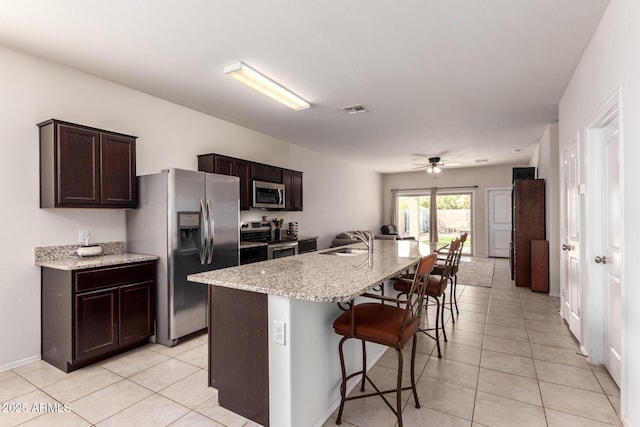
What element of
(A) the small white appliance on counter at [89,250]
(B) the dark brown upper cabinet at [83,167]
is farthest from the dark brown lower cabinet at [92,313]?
(B) the dark brown upper cabinet at [83,167]

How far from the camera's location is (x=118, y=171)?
124 inches

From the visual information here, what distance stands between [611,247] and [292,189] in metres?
4.38

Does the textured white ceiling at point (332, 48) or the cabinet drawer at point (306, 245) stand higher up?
the textured white ceiling at point (332, 48)

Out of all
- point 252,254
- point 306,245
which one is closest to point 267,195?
point 252,254

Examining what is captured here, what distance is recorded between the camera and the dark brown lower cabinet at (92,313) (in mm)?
2594

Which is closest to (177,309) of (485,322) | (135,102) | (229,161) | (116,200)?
(116,200)

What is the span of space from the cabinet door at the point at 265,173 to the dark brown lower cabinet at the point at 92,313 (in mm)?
2184

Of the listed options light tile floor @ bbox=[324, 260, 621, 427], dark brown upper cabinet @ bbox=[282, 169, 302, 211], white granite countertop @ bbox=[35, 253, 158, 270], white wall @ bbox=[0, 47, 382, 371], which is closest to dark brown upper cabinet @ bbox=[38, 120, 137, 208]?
white wall @ bbox=[0, 47, 382, 371]

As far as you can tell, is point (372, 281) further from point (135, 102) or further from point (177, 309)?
point (135, 102)

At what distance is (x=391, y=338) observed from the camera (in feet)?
5.83

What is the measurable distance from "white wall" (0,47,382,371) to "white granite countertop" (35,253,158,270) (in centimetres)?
21

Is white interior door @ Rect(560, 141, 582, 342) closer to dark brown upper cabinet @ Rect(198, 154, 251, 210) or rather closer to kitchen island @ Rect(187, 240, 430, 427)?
kitchen island @ Rect(187, 240, 430, 427)

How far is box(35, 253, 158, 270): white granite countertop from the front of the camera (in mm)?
2590

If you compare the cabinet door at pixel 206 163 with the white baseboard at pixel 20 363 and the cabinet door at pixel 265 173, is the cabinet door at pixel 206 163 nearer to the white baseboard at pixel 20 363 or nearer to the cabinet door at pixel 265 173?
the cabinet door at pixel 265 173
